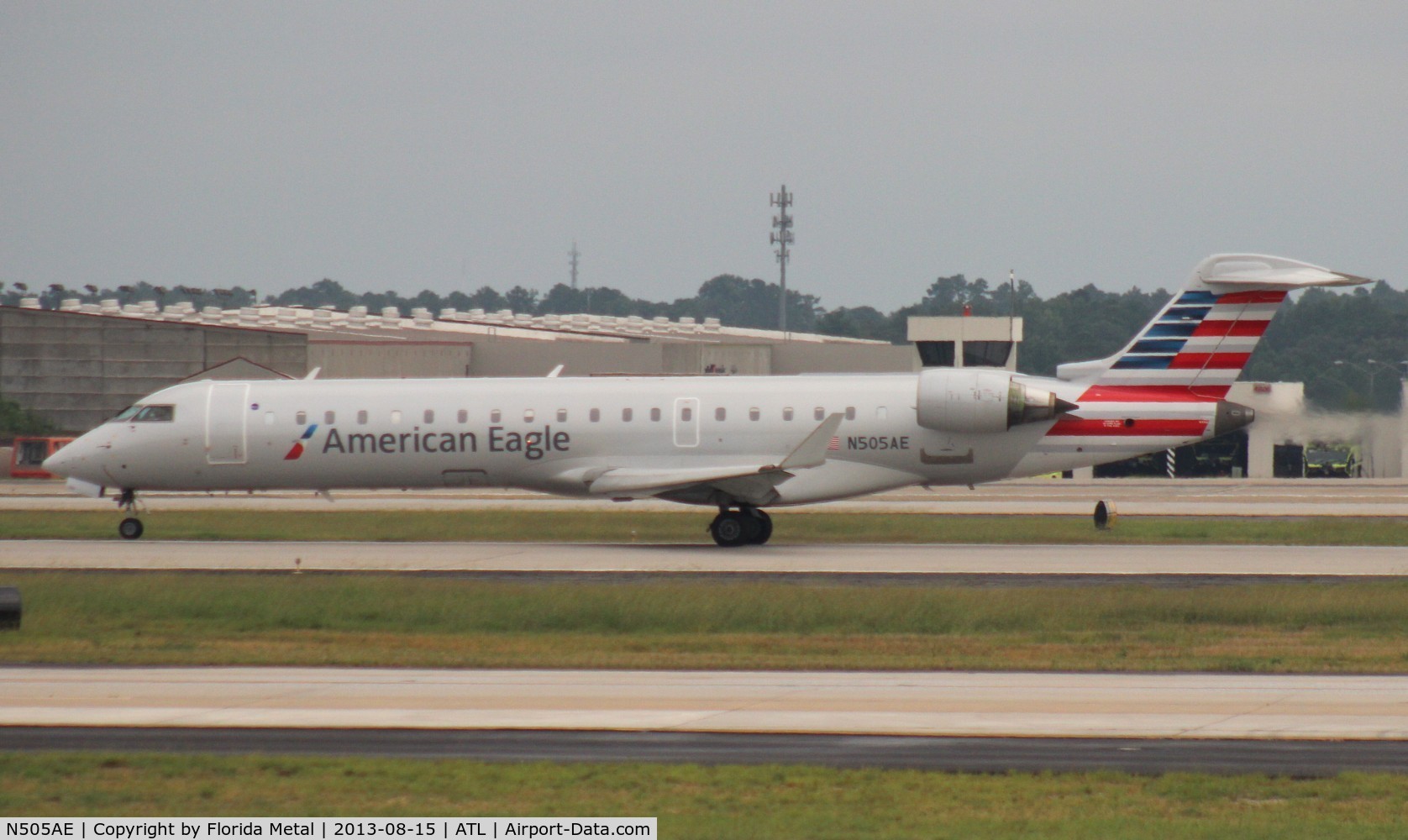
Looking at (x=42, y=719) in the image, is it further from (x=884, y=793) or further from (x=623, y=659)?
(x=884, y=793)

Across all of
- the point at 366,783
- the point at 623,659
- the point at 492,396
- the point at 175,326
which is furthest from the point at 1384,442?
the point at 175,326

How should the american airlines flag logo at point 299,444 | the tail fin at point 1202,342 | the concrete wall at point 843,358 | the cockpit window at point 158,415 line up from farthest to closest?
the concrete wall at point 843,358
the cockpit window at point 158,415
the american airlines flag logo at point 299,444
the tail fin at point 1202,342

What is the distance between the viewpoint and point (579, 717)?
14.9 metres

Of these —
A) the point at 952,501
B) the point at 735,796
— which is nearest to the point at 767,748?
the point at 735,796

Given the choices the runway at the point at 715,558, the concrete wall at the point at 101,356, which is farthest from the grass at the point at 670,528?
the concrete wall at the point at 101,356

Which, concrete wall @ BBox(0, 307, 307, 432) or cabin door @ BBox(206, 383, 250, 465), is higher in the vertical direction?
concrete wall @ BBox(0, 307, 307, 432)

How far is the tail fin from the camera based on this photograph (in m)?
32.0

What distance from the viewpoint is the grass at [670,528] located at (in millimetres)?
34688

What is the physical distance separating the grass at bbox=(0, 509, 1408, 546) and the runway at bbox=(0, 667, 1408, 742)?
16.5 meters

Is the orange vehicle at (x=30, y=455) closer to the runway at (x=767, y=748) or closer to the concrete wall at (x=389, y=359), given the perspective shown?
the concrete wall at (x=389, y=359)

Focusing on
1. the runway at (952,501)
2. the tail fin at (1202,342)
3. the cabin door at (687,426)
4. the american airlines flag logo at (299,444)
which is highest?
the tail fin at (1202,342)

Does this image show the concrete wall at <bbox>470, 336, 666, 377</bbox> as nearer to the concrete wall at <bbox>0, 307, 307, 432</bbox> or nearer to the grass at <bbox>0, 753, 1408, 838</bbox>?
the concrete wall at <bbox>0, 307, 307, 432</bbox>

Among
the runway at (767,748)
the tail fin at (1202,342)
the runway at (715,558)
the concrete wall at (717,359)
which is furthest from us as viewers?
the concrete wall at (717,359)

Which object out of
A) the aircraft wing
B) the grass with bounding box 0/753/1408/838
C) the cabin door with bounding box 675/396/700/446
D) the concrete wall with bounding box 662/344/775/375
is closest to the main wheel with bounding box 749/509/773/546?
the aircraft wing
